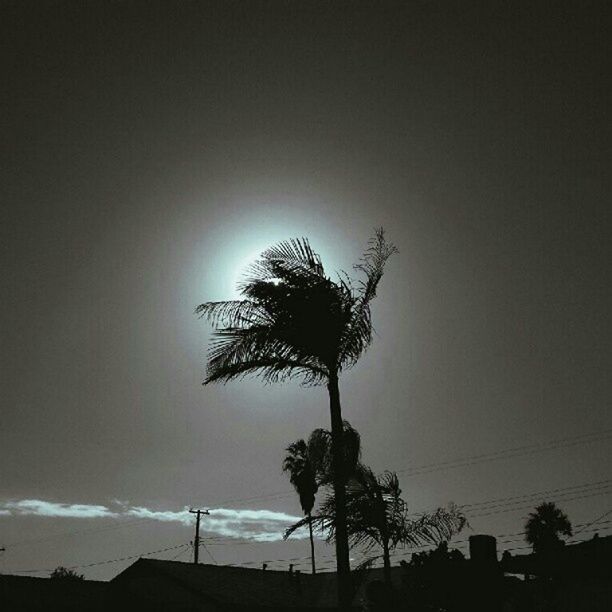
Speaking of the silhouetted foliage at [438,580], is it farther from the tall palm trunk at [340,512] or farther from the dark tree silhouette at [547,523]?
the dark tree silhouette at [547,523]

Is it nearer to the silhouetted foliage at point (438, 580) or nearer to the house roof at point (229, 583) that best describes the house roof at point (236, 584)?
the house roof at point (229, 583)

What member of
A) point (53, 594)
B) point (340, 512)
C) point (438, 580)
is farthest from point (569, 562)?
point (53, 594)

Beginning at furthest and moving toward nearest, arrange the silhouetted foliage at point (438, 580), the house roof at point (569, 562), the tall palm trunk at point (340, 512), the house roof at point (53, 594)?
the house roof at point (53, 594), the tall palm trunk at point (340, 512), the house roof at point (569, 562), the silhouetted foliage at point (438, 580)

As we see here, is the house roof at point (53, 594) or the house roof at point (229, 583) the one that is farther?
the house roof at point (229, 583)

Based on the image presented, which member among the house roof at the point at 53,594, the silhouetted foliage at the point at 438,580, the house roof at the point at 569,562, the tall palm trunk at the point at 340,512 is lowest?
the silhouetted foliage at the point at 438,580

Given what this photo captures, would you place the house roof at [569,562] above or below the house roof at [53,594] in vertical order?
below

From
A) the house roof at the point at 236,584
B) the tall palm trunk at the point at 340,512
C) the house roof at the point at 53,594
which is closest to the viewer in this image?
the tall palm trunk at the point at 340,512

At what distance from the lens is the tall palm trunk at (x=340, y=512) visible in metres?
9.92

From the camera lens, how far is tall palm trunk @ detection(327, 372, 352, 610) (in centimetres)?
992

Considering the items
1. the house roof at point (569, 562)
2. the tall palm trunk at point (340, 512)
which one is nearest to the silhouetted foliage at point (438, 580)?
the house roof at point (569, 562)

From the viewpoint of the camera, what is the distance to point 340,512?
1045 centimetres

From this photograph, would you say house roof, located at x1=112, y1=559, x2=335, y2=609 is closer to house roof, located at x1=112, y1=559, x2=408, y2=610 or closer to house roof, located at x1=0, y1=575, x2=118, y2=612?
house roof, located at x1=112, y1=559, x2=408, y2=610

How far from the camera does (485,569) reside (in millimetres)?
3898

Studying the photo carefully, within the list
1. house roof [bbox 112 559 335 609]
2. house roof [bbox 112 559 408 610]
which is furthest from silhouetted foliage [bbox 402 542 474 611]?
house roof [bbox 112 559 335 609]
